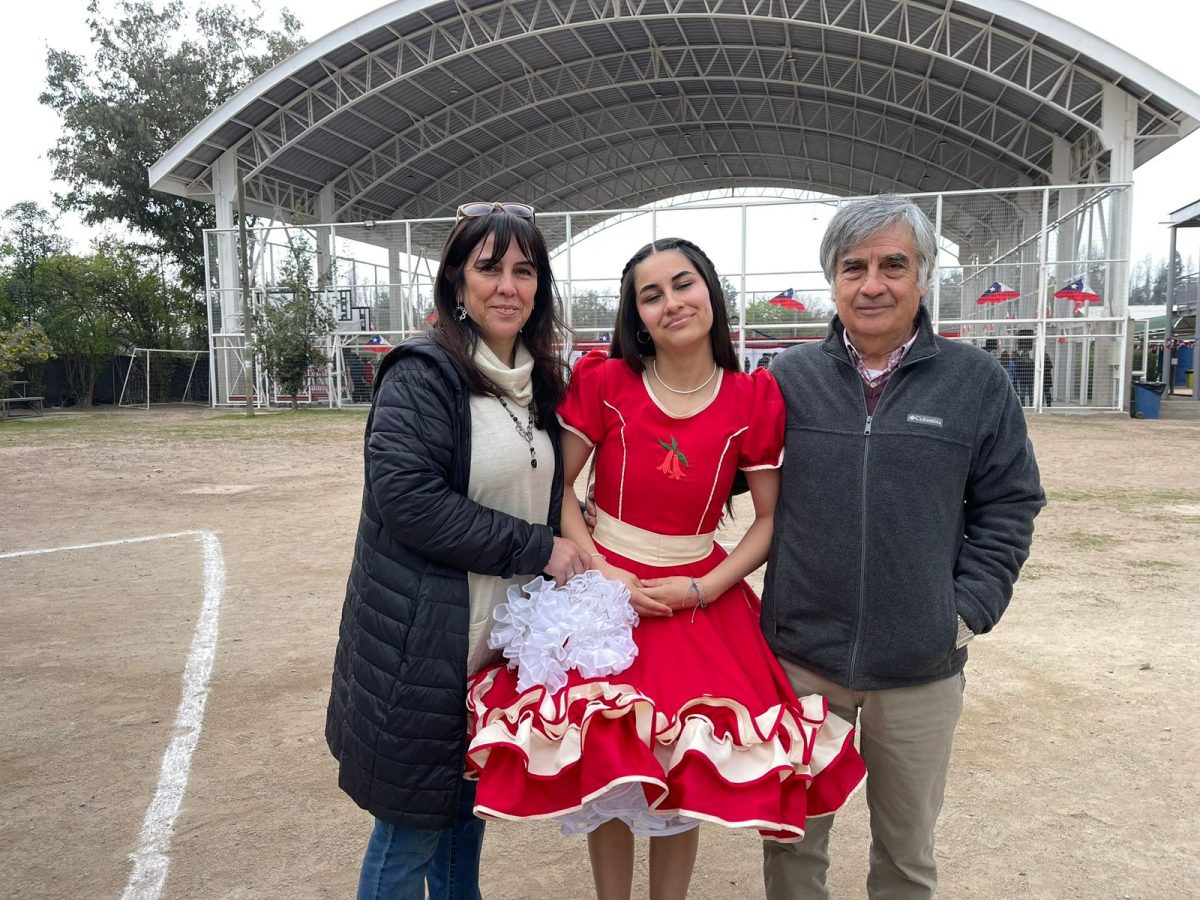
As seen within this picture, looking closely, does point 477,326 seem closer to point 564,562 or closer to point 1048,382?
point 564,562

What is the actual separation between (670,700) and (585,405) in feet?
2.34

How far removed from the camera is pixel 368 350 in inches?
839

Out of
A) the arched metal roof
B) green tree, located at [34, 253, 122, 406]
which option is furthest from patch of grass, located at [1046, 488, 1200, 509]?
green tree, located at [34, 253, 122, 406]

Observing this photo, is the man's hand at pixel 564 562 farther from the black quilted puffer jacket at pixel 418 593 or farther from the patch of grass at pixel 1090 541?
the patch of grass at pixel 1090 541

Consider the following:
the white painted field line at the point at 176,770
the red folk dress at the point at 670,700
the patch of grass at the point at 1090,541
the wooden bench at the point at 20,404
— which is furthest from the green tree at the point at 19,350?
the red folk dress at the point at 670,700

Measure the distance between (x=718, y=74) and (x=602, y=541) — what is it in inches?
908

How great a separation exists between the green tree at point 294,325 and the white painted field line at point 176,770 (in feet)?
54.8

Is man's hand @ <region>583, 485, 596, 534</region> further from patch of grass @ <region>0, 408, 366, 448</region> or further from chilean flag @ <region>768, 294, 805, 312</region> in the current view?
chilean flag @ <region>768, 294, 805, 312</region>

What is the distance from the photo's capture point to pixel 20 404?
23391 mm

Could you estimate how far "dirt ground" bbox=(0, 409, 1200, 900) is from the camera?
248 centimetres

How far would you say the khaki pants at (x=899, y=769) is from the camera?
1.88 meters

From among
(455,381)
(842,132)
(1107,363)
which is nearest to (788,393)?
(455,381)

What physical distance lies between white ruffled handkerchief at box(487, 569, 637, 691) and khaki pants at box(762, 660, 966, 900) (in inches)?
18.2

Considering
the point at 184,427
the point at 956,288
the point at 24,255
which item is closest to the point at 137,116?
the point at 24,255
